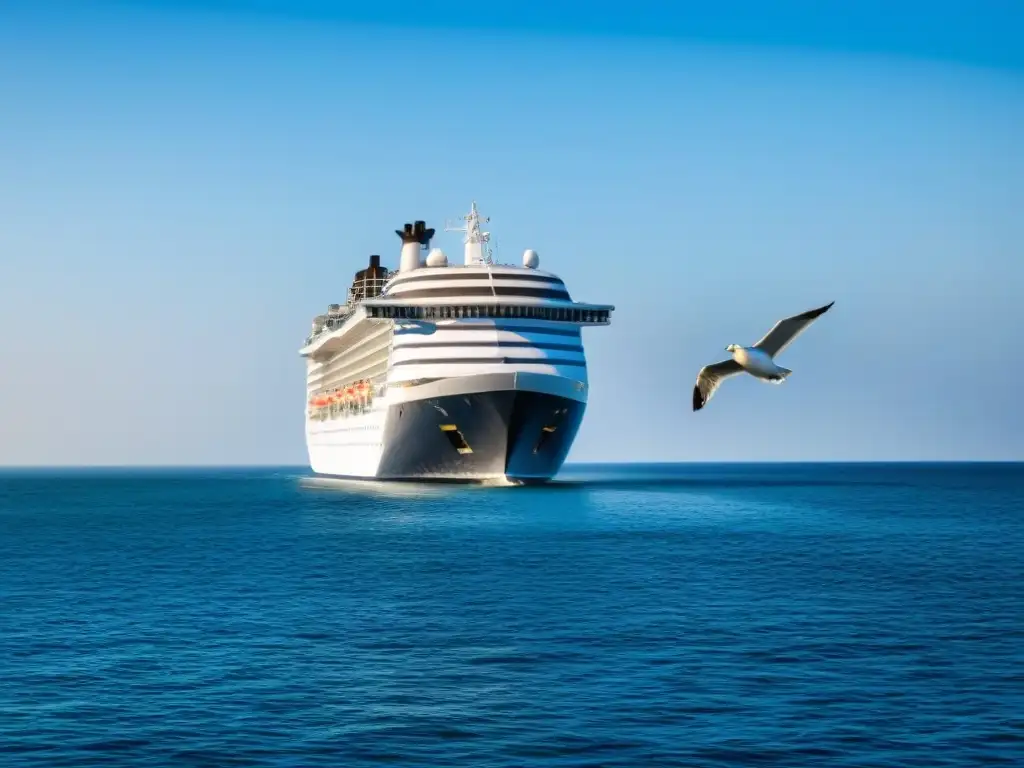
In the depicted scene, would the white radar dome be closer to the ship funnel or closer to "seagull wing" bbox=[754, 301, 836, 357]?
the ship funnel

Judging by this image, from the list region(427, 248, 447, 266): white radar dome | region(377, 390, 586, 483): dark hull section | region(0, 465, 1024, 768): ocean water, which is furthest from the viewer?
region(427, 248, 447, 266): white radar dome

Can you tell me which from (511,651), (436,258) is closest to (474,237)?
(436,258)

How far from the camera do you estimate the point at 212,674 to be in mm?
28406

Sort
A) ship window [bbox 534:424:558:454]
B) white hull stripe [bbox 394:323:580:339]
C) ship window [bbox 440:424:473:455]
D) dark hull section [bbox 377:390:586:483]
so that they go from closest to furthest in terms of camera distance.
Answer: dark hull section [bbox 377:390:586:483], ship window [bbox 440:424:473:455], white hull stripe [bbox 394:323:580:339], ship window [bbox 534:424:558:454]

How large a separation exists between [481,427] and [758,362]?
204ft

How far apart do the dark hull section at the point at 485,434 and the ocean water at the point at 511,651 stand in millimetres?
20473

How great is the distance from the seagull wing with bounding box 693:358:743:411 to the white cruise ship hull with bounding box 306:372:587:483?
5890cm

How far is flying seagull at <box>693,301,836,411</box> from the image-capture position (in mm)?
23703

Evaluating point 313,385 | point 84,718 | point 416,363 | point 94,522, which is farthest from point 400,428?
point 84,718

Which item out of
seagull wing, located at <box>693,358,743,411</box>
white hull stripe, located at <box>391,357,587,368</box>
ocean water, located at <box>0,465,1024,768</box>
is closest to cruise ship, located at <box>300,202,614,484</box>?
white hull stripe, located at <box>391,357,587,368</box>

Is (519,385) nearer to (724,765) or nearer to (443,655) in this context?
(443,655)

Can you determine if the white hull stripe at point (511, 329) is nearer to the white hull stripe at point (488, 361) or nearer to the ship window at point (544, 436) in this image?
the white hull stripe at point (488, 361)

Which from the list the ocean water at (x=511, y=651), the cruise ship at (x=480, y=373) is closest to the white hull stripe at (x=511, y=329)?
the cruise ship at (x=480, y=373)

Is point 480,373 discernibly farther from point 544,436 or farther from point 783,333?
point 783,333
